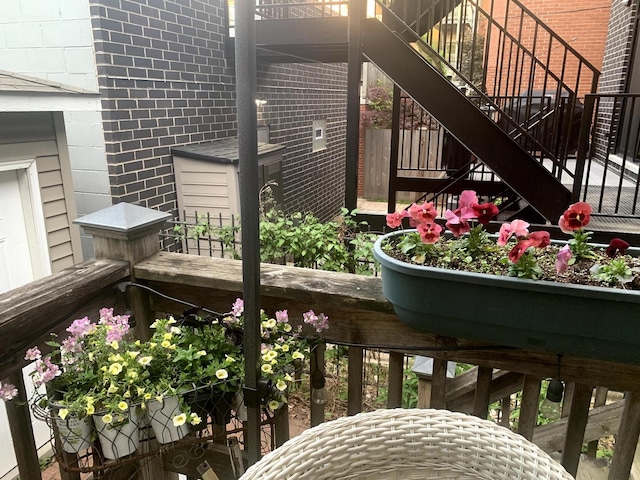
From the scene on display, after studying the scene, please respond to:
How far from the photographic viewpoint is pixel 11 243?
262 centimetres

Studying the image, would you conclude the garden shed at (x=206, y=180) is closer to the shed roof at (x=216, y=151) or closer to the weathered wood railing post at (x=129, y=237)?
the shed roof at (x=216, y=151)

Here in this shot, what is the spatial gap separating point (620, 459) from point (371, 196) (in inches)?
365

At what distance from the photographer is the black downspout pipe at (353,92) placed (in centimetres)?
345

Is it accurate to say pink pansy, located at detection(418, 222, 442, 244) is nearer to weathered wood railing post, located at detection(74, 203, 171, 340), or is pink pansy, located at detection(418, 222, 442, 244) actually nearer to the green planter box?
the green planter box

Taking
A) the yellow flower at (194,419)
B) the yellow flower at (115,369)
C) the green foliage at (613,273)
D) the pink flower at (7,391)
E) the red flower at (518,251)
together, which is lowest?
the yellow flower at (194,419)

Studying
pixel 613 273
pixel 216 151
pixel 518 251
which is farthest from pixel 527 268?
pixel 216 151

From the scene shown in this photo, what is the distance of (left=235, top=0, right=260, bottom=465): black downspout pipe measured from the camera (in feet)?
2.88

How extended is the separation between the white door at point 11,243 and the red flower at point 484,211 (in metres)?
2.44

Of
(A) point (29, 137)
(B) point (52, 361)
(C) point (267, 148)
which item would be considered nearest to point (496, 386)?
(B) point (52, 361)

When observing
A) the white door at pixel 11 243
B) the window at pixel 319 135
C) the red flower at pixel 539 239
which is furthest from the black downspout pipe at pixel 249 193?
the window at pixel 319 135

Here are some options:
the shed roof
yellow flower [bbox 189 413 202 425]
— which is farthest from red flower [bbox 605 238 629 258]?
the shed roof

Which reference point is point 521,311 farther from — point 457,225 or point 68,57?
point 68,57

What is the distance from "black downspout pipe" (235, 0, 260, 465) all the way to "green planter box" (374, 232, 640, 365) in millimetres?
357

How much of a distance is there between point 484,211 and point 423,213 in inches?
5.9
